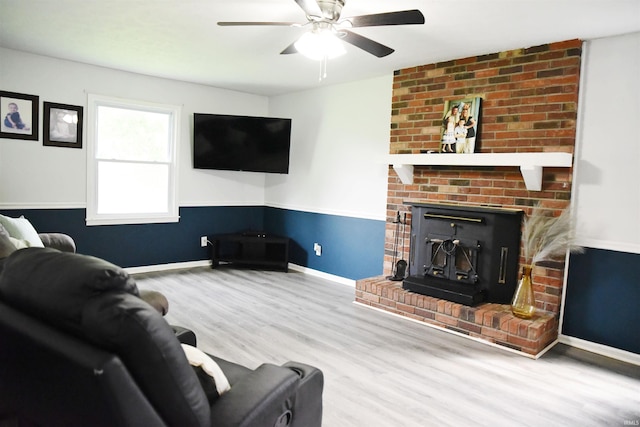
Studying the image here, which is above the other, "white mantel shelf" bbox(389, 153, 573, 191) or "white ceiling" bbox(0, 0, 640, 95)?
"white ceiling" bbox(0, 0, 640, 95)

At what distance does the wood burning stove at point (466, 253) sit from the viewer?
12.0 feet

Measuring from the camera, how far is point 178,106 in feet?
17.9

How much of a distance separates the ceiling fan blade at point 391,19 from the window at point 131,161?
3.53m

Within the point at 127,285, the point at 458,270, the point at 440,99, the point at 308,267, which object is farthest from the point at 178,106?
the point at 127,285

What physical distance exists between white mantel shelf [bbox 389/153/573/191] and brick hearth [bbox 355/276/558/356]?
1059 mm

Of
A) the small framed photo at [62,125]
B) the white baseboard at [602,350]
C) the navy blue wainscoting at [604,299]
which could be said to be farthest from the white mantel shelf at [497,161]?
the small framed photo at [62,125]

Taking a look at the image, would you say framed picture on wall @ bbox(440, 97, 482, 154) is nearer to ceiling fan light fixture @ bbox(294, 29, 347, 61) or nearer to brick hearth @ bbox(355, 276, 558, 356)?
brick hearth @ bbox(355, 276, 558, 356)

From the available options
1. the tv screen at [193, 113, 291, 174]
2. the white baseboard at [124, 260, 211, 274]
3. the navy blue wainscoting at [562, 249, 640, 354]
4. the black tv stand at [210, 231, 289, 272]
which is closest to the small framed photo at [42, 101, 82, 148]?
the tv screen at [193, 113, 291, 174]

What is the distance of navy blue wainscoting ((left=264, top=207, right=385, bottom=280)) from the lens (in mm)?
A: 4867

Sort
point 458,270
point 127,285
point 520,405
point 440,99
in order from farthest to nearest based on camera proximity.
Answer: point 440,99 < point 458,270 < point 520,405 < point 127,285

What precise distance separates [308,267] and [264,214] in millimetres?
1251

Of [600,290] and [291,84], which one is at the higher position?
[291,84]

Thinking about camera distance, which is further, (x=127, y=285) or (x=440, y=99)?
(x=440, y=99)

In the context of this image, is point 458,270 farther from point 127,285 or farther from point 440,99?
point 127,285
